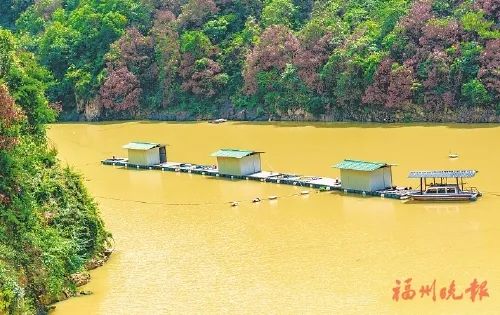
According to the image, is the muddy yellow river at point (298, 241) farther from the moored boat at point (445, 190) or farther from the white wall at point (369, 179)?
the white wall at point (369, 179)

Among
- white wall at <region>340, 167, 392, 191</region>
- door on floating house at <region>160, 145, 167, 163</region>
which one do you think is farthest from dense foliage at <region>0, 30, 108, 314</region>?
door on floating house at <region>160, 145, 167, 163</region>

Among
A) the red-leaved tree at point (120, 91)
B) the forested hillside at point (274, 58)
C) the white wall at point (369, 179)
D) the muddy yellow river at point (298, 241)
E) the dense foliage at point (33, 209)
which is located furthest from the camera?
the red-leaved tree at point (120, 91)

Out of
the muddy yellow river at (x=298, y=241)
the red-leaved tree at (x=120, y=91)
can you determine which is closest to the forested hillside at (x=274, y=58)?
the red-leaved tree at (x=120, y=91)

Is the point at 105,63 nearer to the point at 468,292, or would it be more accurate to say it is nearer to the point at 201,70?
the point at 201,70

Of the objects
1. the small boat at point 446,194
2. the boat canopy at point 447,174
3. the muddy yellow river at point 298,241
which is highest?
the boat canopy at point 447,174

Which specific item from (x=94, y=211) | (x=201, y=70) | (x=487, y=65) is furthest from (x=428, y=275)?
(x=201, y=70)

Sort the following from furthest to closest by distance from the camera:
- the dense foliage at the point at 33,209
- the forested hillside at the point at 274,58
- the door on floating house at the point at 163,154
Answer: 1. the forested hillside at the point at 274,58
2. the door on floating house at the point at 163,154
3. the dense foliage at the point at 33,209

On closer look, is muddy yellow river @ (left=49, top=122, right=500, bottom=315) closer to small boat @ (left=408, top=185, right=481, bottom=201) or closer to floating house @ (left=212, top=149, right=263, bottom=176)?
small boat @ (left=408, top=185, right=481, bottom=201)
